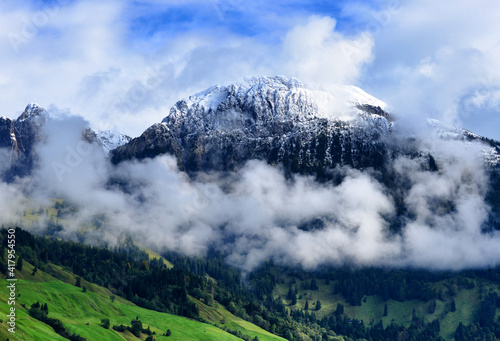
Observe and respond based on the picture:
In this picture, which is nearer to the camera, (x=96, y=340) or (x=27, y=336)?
(x=27, y=336)

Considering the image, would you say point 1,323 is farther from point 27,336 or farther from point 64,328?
point 64,328

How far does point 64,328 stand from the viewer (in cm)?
19138

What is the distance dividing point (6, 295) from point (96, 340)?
3833 cm

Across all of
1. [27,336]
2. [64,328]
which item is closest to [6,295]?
[64,328]

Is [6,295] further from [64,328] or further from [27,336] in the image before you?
[27,336]

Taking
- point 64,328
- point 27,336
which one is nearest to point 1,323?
point 27,336

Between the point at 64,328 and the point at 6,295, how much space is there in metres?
26.8

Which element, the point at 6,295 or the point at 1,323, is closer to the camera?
the point at 1,323

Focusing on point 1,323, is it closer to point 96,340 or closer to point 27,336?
point 27,336

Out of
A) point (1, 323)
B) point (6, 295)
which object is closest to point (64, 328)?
point (6, 295)

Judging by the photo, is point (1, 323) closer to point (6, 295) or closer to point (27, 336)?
point (27, 336)

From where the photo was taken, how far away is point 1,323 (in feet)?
488

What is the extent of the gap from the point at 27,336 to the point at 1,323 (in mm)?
10911

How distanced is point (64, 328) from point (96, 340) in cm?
1411
